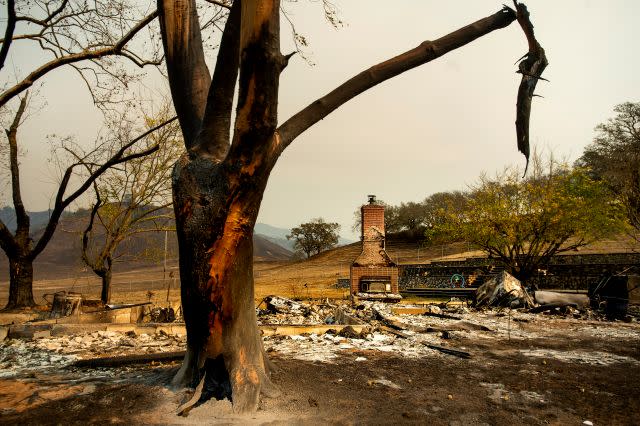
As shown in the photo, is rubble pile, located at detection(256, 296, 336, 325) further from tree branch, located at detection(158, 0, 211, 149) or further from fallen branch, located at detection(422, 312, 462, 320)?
tree branch, located at detection(158, 0, 211, 149)

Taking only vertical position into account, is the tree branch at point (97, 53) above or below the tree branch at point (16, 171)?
above

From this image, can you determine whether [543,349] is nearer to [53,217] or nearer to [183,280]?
[183,280]

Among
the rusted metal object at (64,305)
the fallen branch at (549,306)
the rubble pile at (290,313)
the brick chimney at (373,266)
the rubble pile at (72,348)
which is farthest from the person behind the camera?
the brick chimney at (373,266)

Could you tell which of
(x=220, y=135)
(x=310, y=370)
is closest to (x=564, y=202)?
(x=310, y=370)

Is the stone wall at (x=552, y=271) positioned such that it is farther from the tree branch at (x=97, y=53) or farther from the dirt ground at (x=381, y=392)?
the tree branch at (x=97, y=53)

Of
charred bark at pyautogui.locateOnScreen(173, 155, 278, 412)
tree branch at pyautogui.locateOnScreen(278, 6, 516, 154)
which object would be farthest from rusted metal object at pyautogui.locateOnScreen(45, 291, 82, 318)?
tree branch at pyautogui.locateOnScreen(278, 6, 516, 154)

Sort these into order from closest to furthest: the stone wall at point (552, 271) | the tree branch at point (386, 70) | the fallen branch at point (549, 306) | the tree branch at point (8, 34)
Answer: the tree branch at point (386, 70), the tree branch at point (8, 34), the fallen branch at point (549, 306), the stone wall at point (552, 271)

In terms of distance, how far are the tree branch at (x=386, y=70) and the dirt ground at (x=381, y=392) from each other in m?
2.40

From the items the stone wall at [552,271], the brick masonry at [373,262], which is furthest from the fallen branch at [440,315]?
the stone wall at [552,271]

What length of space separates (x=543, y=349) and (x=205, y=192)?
638 cm

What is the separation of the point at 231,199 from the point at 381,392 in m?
2.50

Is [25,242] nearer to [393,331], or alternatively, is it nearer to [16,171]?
[16,171]

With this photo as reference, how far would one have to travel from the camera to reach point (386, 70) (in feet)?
12.6

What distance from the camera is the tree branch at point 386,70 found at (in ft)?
12.2
